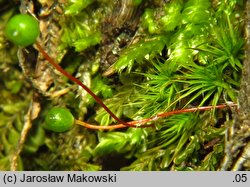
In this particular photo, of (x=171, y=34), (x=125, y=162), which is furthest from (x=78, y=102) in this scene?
(x=171, y=34)

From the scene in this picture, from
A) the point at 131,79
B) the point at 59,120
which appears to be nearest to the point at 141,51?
the point at 131,79

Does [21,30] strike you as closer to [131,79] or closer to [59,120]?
[59,120]

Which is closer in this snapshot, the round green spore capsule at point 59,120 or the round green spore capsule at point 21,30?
the round green spore capsule at point 21,30

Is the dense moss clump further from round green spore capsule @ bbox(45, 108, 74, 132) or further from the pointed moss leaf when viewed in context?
round green spore capsule @ bbox(45, 108, 74, 132)

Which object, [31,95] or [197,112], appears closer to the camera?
[197,112]

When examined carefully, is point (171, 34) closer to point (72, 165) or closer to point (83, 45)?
Answer: point (83, 45)

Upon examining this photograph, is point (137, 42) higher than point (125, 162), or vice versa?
point (137, 42)

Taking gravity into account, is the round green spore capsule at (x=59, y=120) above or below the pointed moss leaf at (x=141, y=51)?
below

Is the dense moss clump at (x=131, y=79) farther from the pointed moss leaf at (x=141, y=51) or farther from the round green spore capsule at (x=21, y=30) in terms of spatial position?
the round green spore capsule at (x=21, y=30)

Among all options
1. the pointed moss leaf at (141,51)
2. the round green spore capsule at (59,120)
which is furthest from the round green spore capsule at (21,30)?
the pointed moss leaf at (141,51)
